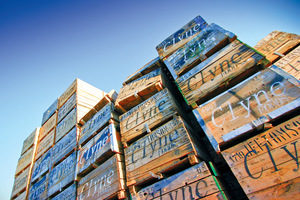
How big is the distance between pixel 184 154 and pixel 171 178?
44cm

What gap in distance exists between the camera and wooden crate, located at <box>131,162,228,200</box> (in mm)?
2098

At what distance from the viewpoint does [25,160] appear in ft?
24.7

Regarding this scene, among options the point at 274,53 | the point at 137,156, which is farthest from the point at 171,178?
the point at 274,53

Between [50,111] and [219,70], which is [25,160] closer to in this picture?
[50,111]

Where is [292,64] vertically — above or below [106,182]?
above

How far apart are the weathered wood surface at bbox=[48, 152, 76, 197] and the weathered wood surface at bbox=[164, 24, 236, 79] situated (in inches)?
158

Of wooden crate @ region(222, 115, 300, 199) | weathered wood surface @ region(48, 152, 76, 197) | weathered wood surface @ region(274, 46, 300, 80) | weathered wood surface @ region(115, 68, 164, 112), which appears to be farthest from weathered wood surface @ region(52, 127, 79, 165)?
weathered wood surface @ region(274, 46, 300, 80)

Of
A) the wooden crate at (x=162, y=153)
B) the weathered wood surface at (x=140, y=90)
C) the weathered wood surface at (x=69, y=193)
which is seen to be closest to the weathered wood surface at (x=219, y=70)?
the wooden crate at (x=162, y=153)

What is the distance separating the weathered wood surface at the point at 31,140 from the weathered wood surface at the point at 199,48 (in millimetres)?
7774

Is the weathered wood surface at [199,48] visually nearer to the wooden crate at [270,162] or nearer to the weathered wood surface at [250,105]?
the weathered wood surface at [250,105]

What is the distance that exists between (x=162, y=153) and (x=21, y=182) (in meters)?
7.53

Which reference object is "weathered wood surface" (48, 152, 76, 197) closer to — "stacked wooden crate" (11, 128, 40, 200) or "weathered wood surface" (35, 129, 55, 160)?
"weathered wood surface" (35, 129, 55, 160)

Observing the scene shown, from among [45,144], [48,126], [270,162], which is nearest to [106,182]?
[270,162]

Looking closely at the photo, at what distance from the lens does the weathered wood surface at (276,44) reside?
344 centimetres
